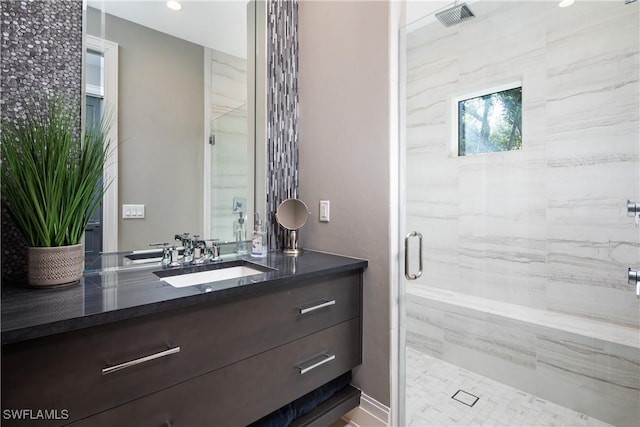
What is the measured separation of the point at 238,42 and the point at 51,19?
0.83 metres

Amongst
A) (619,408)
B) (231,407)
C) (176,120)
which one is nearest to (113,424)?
(231,407)

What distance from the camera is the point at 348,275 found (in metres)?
1.55

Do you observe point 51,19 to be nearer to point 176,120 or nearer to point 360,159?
point 176,120

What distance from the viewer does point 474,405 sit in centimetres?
180

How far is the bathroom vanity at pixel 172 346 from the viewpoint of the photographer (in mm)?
769

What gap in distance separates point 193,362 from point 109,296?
1.09 ft

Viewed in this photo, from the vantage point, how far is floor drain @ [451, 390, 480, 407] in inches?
71.8

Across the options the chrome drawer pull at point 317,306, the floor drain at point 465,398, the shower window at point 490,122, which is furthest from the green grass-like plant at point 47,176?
the shower window at point 490,122

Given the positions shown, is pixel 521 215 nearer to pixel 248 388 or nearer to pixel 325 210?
pixel 325 210

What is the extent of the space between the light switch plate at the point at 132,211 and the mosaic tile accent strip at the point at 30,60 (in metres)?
0.35

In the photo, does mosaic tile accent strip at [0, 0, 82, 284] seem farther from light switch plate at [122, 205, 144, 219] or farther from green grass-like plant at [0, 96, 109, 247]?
light switch plate at [122, 205, 144, 219]

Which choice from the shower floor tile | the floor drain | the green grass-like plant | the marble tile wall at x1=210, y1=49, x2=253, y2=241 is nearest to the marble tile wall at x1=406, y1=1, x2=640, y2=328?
the shower floor tile

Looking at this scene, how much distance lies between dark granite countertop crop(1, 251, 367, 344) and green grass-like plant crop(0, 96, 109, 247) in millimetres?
185

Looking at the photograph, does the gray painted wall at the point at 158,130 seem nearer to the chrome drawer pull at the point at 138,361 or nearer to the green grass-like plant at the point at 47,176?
the green grass-like plant at the point at 47,176
